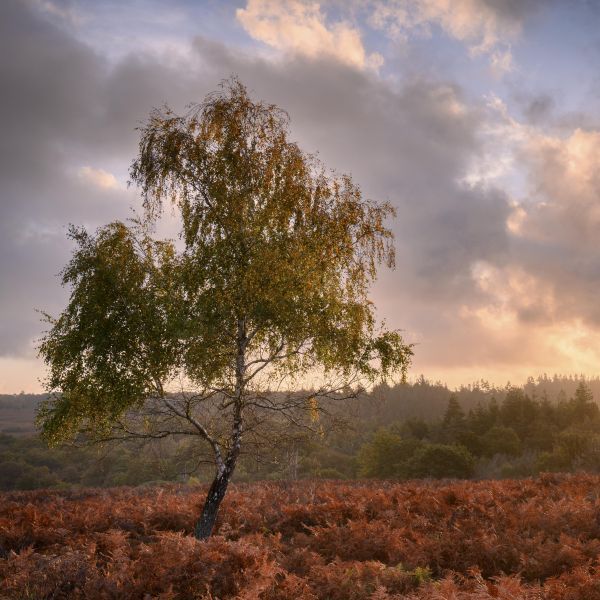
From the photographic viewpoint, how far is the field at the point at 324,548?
22.0 ft

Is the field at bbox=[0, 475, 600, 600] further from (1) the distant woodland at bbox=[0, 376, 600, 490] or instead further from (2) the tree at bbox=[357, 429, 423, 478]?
(2) the tree at bbox=[357, 429, 423, 478]

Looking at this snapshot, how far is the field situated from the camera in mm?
6695

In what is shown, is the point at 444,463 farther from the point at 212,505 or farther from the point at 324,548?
the point at 212,505

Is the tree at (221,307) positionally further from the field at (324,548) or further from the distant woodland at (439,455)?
the distant woodland at (439,455)

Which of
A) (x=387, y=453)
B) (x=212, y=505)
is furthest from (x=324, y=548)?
(x=387, y=453)

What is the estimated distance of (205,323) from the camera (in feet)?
34.0

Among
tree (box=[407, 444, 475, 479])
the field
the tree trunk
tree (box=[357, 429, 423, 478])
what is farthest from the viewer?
tree (box=[357, 429, 423, 478])

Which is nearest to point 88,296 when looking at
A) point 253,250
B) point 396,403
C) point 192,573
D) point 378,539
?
point 253,250

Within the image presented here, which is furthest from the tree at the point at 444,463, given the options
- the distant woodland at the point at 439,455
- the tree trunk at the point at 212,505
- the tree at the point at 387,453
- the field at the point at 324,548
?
the tree trunk at the point at 212,505

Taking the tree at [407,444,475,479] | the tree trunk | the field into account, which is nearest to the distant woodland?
the tree at [407,444,475,479]

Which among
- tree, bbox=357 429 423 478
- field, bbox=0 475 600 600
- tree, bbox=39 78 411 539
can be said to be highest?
tree, bbox=39 78 411 539

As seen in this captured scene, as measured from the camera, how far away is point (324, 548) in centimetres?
1141

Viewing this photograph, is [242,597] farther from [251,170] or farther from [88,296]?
[251,170]

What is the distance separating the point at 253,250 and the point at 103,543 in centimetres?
658
